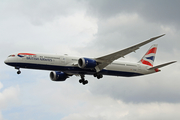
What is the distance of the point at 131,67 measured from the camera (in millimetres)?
62750

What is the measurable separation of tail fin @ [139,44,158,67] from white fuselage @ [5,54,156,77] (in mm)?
5664

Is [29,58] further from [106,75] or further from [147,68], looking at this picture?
[147,68]

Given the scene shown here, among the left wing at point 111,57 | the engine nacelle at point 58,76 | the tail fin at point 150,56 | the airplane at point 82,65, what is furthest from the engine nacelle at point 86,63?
the tail fin at point 150,56

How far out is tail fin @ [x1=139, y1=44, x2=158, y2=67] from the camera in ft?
223

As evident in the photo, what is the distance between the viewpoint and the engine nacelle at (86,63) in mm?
53806

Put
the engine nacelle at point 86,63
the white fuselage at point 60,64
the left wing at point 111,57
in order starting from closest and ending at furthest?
the white fuselage at point 60,64, the left wing at point 111,57, the engine nacelle at point 86,63

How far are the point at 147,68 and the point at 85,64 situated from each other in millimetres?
17226

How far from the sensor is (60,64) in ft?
178

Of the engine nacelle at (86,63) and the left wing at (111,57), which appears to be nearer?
the left wing at (111,57)

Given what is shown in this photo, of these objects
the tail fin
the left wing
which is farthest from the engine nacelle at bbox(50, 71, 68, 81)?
the tail fin

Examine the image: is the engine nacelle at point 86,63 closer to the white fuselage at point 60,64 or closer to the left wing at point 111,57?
the white fuselage at point 60,64

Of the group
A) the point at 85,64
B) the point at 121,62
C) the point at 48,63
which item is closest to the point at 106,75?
the point at 121,62

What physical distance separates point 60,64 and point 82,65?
3.90 meters

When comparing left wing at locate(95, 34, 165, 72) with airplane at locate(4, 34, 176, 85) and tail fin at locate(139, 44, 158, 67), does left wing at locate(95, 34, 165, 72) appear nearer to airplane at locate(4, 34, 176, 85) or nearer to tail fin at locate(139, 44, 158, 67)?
airplane at locate(4, 34, 176, 85)
